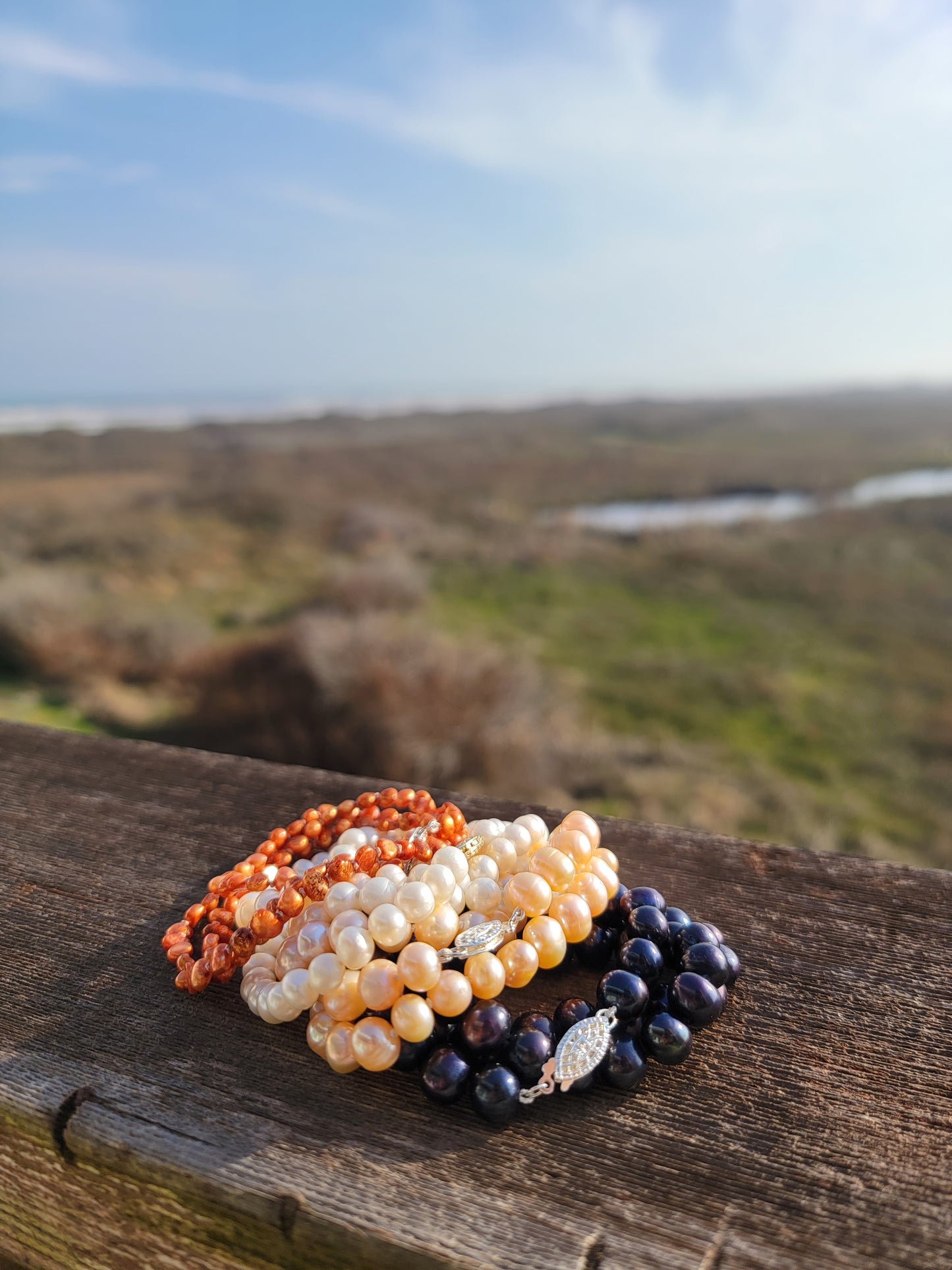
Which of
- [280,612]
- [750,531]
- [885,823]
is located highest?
[750,531]

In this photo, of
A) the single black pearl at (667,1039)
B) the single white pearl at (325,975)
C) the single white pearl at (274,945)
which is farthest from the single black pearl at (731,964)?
the single white pearl at (274,945)

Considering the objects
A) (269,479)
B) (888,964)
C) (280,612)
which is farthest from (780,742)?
(269,479)

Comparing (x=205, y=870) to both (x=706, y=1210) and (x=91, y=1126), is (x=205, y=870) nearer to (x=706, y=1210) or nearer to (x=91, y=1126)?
(x=91, y=1126)

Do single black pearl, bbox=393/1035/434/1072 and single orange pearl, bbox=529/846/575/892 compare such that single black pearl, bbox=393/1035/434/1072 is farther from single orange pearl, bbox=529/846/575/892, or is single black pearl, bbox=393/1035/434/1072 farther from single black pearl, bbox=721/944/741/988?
single black pearl, bbox=721/944/741/988

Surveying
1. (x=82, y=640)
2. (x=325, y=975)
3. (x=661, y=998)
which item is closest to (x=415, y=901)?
(x=325, y=975)

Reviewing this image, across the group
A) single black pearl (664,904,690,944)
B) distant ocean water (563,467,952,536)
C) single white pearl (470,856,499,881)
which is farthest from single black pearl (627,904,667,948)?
distant ocean water (563,467,952,536)

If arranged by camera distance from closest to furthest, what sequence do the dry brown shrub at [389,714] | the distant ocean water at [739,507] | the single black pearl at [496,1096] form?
the single black pearl at [496,1096]
the dry brown shrub at [389,714]
the distant ocean water at [739,507]

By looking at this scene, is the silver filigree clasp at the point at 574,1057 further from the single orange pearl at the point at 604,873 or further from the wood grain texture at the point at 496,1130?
the single orange pearl at the point at 604,873
